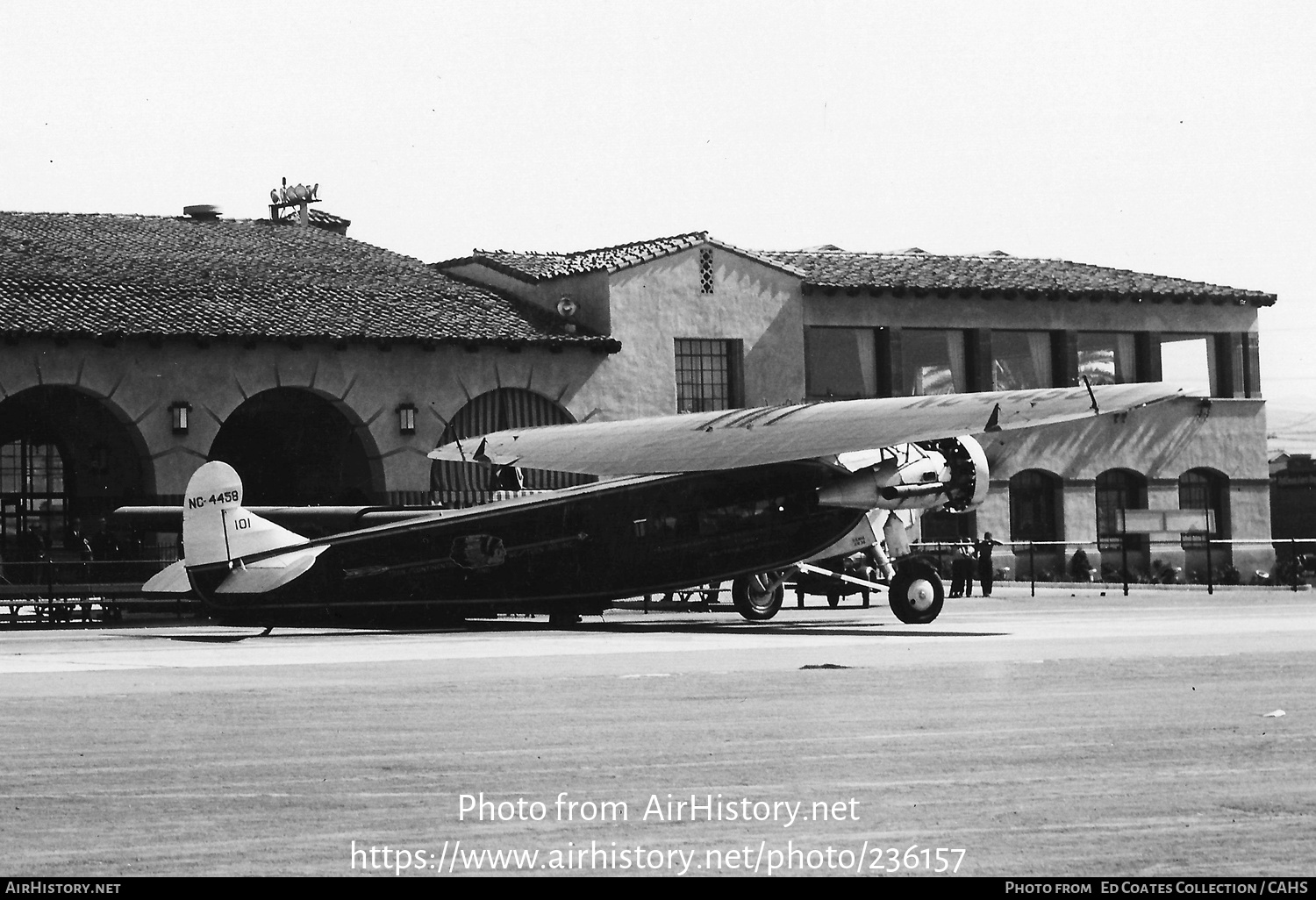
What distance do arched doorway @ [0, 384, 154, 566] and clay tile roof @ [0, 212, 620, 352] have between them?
2.61 metres

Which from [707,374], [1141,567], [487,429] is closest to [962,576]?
[707,374]

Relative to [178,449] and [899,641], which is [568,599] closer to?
[899,641]

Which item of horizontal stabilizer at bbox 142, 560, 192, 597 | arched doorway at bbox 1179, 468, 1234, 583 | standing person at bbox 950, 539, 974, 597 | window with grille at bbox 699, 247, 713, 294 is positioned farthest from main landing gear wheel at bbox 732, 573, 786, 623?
arched doorway at bbox 1179, 468, 1234, 583

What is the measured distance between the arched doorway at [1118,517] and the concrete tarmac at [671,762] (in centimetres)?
3523

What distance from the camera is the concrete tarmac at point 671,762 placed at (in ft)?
32.1

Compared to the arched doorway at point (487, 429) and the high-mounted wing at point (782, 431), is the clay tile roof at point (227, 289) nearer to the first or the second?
the arched doorway at point (487, 429)

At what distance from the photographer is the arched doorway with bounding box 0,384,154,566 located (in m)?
49.5

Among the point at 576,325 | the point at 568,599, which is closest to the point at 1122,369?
the point at 576,325

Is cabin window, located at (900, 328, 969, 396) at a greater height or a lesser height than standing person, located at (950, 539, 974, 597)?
greater

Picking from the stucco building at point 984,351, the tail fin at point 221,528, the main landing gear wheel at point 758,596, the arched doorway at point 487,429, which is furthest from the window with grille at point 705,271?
the tail fin at point 221,528

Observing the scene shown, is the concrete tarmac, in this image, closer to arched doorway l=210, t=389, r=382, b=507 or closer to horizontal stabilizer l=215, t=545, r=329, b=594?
horizontal stabilizer l=215, t=545, r=329, b=594

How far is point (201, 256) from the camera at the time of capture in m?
54.9

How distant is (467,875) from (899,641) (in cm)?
1940

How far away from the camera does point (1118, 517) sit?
6109 cm
